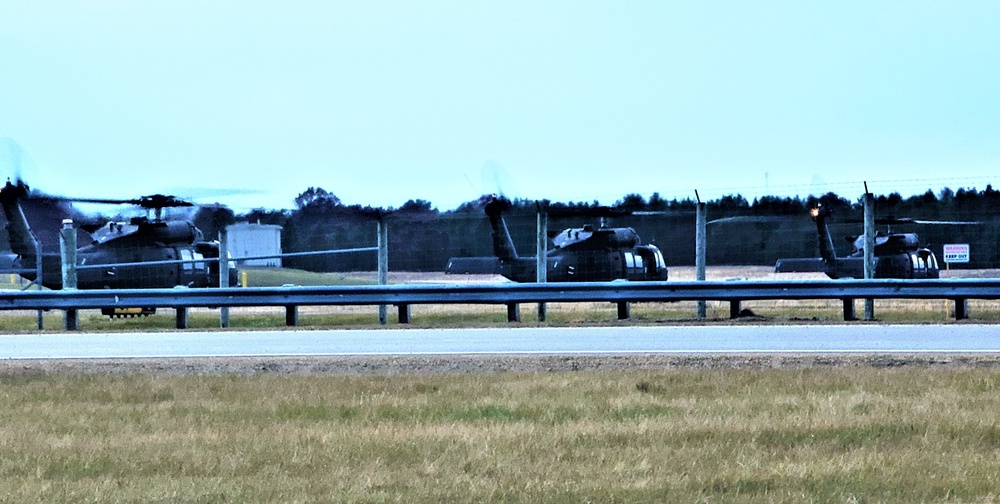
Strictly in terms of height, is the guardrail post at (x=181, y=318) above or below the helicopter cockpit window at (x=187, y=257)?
below

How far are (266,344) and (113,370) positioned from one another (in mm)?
2966

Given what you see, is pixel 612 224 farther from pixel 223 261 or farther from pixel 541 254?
pixel 223 261

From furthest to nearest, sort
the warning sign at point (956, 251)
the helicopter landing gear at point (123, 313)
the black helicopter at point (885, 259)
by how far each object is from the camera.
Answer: the black helicopter at point (885, 259) < the warning sign at point (956, 251) < the helicopter landing gear at point (123, 313)

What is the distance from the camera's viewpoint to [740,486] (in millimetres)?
6238

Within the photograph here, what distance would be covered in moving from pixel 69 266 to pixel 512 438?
1433 cm

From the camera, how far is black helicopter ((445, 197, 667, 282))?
2858cm

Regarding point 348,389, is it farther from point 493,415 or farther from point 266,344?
point 266,344

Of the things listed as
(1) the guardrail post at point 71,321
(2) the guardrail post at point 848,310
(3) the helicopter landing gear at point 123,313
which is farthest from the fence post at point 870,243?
Result: (3) the helicopter landing gear at point 123,313

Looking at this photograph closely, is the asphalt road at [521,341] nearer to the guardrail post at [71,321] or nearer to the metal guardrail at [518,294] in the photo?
the metal guardrail at [518,294]

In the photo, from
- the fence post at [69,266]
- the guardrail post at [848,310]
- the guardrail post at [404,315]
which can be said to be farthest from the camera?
the fence post at [69,266]

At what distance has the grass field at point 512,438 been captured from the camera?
6.23 meters

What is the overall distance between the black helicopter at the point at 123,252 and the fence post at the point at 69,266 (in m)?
6.58

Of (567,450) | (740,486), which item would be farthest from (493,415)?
(740,486)

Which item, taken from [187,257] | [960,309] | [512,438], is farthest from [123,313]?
[512,438]
